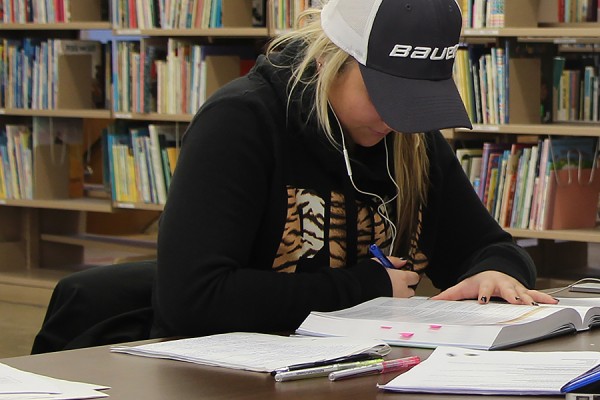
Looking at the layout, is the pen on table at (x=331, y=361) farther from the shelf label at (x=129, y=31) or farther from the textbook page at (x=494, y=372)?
the shelf label at (x=129, y=31)

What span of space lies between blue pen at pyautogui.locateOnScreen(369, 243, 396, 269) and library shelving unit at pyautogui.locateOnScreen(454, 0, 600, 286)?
87.9 inches

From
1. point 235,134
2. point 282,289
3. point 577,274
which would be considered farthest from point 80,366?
point 577,274

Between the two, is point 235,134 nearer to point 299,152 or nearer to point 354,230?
point 299,152

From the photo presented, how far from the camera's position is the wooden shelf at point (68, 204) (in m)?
5.39

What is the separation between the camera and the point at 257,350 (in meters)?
1.47

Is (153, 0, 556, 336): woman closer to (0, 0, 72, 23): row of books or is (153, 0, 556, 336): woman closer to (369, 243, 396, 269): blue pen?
(369, 243, 396, 269): blue pen

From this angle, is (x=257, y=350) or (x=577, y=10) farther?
(x=577, y=10)

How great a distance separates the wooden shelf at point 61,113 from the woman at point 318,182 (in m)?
3.41

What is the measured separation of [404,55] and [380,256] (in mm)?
367

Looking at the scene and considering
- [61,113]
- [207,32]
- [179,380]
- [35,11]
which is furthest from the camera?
[35,11]

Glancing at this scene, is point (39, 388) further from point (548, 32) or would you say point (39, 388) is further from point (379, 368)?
point (548, 32)

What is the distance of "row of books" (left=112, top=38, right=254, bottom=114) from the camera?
195 inches

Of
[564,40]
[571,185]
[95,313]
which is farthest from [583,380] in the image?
[564,40]

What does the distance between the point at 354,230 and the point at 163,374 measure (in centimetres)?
65
